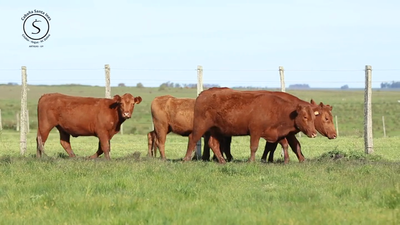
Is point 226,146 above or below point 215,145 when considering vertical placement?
below

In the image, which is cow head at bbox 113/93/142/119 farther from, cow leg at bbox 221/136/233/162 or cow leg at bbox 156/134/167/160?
cow leg at bbox 221/136/233/162

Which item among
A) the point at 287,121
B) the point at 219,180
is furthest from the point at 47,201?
the point at 287,121

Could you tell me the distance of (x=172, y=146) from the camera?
25.2 m

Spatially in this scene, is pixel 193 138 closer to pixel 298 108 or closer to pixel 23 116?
pixel 298 108

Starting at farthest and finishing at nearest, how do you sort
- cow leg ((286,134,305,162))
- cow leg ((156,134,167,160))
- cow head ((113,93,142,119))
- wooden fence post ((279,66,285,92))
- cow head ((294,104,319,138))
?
wooden fence post ((279,66,285,92))
cow leg ((156,134,167,160))
cow head ((113,93,142,119))
cow leg ((286,134,305,162))
cow head ((294,104,319,138))

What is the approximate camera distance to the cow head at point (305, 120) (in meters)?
16.1

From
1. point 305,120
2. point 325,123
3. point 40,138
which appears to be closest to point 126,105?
point 40,138

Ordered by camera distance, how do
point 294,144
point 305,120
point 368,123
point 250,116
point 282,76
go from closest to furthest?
point 305,120, point 250,116, point 294,144, point 368,123, point 282,76

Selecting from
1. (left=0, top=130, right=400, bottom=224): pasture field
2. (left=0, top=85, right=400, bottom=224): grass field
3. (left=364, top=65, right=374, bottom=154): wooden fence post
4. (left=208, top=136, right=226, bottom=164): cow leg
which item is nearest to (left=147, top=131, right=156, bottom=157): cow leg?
(left=208, top=136, right=226, bottom=164): cow leg

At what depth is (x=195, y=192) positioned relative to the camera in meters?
10.7

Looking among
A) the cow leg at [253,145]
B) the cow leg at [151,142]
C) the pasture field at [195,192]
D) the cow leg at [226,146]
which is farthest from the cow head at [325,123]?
the cow leg at [151,142]

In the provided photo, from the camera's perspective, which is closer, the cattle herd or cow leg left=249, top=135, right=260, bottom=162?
cow leg left=249, top=135, right=260, bottom=162

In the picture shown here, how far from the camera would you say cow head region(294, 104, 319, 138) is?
1606cm

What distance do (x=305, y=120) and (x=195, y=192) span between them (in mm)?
5945
